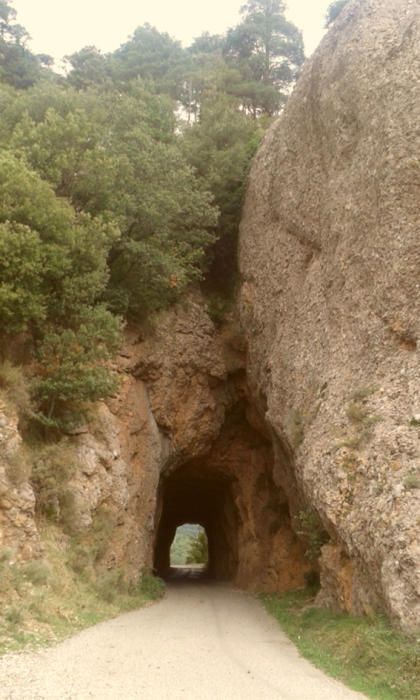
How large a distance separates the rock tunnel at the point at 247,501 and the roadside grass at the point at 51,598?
8.87 m

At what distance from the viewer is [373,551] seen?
12.2 m

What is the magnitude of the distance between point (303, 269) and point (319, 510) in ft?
30.9

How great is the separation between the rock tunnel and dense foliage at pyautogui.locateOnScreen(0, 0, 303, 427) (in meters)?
7.53

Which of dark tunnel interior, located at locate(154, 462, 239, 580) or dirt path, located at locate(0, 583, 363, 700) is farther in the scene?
dark tunnel interior, located at locate(154, 462, 239, 580)

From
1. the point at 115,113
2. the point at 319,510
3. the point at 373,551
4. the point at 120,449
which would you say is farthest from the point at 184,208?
the point at 373,551

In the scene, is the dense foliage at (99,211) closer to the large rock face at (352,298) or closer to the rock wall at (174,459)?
the rock wall at (174,459)

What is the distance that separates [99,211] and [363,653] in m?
16.0

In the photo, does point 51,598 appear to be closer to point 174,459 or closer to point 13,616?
point 13,616

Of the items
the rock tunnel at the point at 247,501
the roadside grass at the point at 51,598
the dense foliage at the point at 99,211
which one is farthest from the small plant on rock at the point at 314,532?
the dense foliage at the point at 99,211

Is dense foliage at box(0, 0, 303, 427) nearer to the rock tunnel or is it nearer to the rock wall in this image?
the rock wall

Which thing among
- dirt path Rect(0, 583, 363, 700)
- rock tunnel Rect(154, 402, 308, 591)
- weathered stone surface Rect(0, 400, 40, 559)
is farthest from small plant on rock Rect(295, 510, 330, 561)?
weathered stone surface Rect(0, 400, 40, 559)

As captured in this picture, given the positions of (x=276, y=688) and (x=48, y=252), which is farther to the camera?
(x=48, y=252)

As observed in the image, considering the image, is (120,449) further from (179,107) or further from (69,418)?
(179,107)

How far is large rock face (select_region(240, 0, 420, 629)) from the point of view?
12930 millimetres
